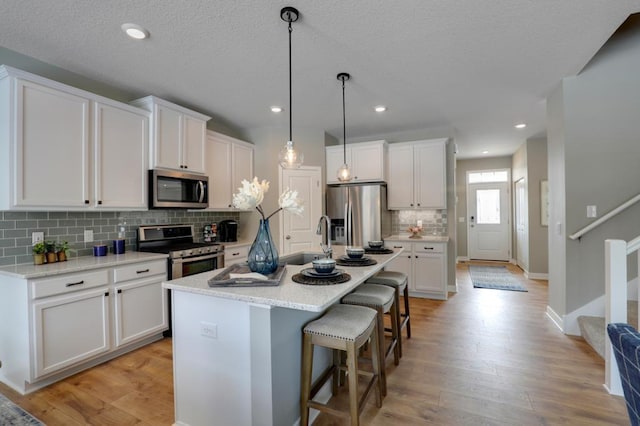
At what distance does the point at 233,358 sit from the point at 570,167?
3502 millimetres

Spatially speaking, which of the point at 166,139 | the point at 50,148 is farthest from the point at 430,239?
the point at 50,148

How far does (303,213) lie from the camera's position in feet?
15.8

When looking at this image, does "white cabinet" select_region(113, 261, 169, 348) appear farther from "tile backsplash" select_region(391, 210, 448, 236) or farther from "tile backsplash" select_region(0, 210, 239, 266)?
"tile backsplash" select_region(391, 210, 448, 236)

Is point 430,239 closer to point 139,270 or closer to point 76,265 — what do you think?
point 139,270

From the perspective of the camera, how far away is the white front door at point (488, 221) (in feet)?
24.5

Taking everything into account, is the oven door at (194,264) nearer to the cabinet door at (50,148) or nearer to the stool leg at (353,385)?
the cabinet door at (50,148)

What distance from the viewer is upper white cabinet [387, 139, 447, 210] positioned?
4.65 metres

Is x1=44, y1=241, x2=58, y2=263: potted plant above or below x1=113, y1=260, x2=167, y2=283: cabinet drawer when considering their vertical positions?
above

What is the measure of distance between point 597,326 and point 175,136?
15.2ft

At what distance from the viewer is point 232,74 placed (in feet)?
9.64

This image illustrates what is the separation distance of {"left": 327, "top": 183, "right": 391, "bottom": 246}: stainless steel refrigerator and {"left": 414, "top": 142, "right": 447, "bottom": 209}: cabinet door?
0.57 m

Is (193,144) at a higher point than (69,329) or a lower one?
higher

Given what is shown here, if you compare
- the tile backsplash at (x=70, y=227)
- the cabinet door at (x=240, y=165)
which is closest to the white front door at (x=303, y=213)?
the cabinet door at (x=240, y=165)

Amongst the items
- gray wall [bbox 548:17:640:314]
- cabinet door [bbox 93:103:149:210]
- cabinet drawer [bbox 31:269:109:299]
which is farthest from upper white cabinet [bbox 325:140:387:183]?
cabinet drawer [bbox 31:269:109:299]
